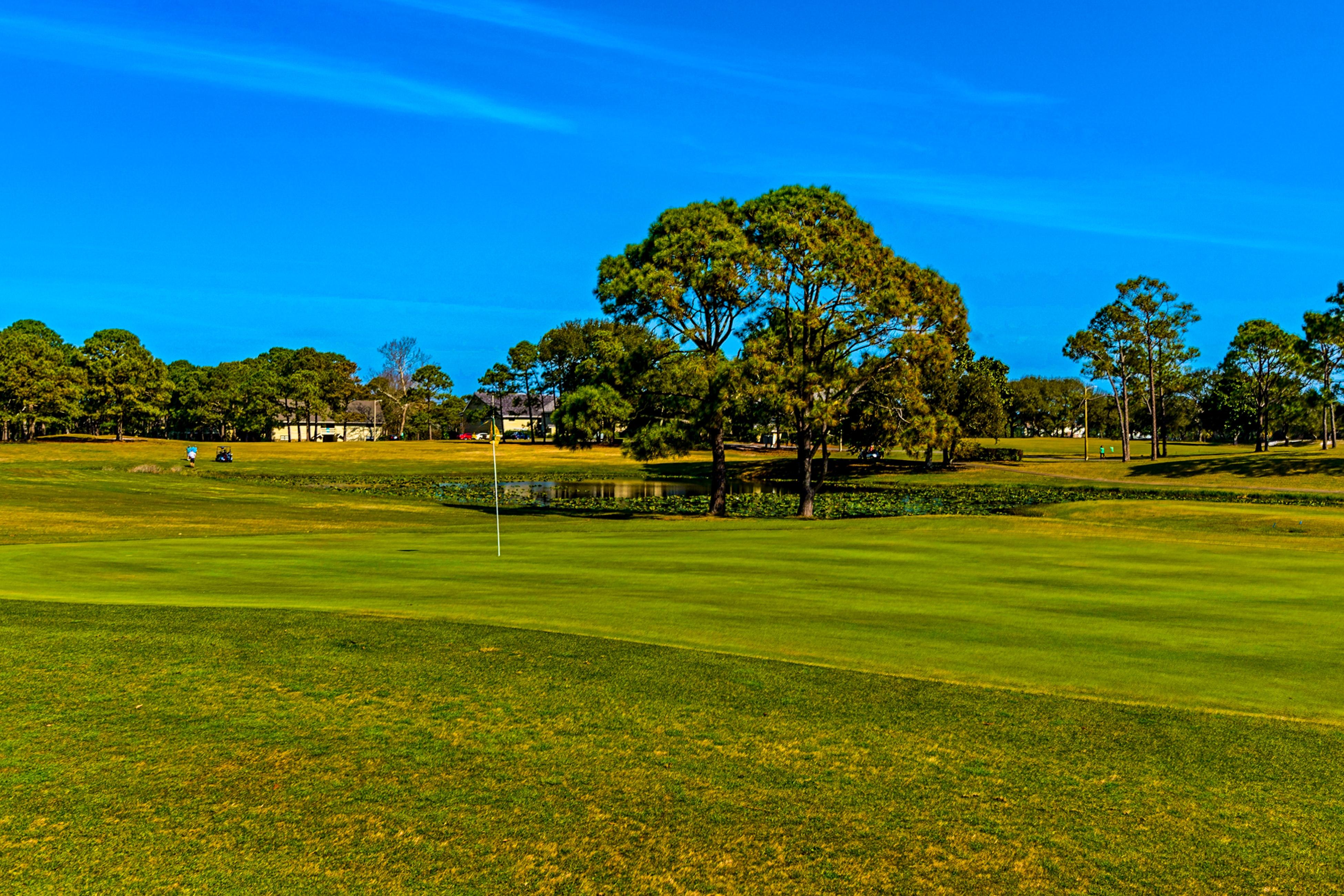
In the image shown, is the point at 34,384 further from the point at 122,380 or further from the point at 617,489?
the point at 617,489

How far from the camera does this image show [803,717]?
28.0ft

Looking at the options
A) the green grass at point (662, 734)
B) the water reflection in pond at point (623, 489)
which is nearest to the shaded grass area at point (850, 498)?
the water reflection in pond at point (623, 489)

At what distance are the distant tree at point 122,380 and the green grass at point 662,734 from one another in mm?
127955

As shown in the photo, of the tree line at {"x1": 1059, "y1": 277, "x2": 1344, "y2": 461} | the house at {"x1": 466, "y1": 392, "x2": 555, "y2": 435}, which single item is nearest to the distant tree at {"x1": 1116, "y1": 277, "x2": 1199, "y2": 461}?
the tree line at {"x1": 1059, "y1": 277, "x2": 1344, "y2": 461}

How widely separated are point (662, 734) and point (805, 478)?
38852mm

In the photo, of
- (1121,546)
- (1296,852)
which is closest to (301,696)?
(1296,852)

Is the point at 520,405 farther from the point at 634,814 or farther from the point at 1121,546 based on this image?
the point at 634,814

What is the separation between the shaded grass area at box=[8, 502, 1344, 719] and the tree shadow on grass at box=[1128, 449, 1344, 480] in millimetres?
48744

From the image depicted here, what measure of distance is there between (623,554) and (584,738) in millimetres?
15425

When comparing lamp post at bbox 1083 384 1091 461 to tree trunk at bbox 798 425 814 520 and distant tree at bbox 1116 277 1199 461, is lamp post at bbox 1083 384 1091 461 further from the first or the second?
tree trunk at bbox 798 425 814 520

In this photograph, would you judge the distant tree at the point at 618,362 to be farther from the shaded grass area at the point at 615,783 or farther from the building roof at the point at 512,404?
the building roof at the point at 512,404

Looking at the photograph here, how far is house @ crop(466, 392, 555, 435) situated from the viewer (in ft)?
556

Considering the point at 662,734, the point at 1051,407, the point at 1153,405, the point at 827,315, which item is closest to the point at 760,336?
the point at 827,315

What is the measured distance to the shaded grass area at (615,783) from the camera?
5.57 m
